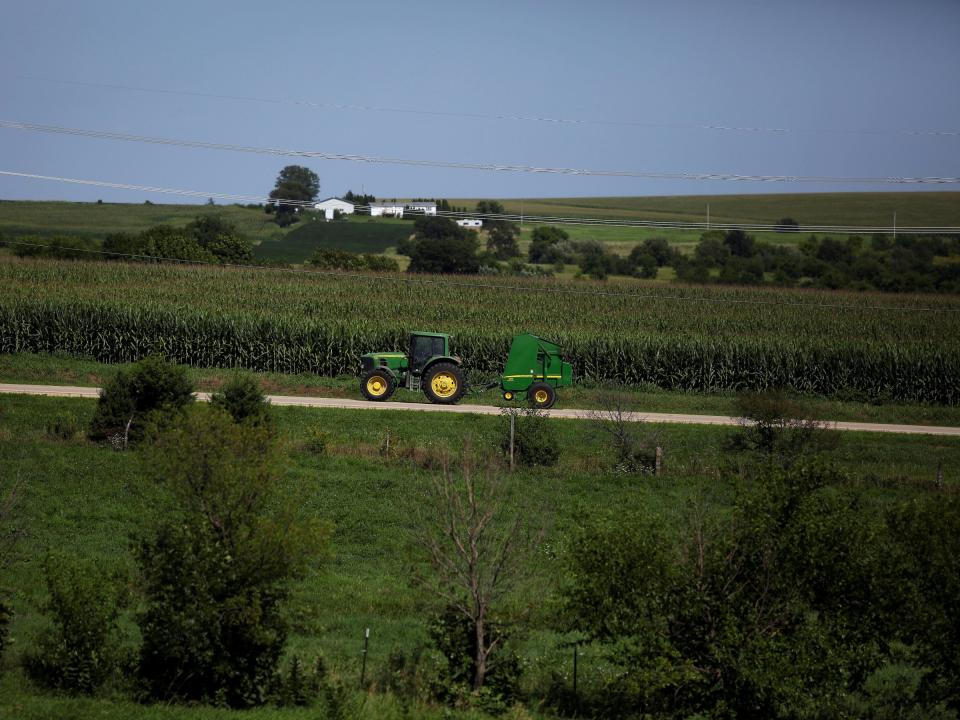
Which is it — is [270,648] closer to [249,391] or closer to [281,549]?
[281,549]

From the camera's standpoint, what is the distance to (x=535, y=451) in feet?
107

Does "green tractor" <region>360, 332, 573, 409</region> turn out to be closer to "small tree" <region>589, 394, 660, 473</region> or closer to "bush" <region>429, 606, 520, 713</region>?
"small tree" <region>589, 394, 660, 473</region>

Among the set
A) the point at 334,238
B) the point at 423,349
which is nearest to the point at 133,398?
the point at 423,349

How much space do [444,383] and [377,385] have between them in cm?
238

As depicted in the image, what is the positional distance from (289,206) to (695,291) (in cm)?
4775

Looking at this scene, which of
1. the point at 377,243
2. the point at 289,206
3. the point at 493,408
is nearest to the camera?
the point at 493,408

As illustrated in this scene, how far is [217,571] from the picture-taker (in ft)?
54.2

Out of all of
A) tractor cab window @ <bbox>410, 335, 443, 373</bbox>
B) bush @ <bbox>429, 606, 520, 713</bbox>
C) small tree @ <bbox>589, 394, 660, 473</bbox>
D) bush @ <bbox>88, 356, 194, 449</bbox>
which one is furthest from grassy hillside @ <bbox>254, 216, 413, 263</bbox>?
bush @ <bbox>429, 606, 520, 713</bbox>

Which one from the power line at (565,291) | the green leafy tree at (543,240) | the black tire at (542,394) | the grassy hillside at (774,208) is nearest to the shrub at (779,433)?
the black tire at (542,394)

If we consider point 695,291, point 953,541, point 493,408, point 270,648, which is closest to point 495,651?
point 270,648

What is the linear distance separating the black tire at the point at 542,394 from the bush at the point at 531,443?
218 inches

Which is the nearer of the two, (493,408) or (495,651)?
(495,651)

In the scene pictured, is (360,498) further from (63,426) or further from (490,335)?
(490,335)

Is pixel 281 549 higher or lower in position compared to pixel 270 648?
higher
